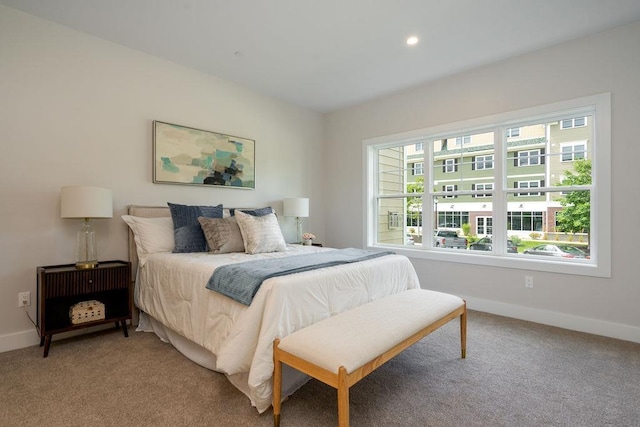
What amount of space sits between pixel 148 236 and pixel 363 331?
88.0 inches

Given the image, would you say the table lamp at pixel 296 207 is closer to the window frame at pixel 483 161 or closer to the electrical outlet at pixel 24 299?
the window frame at pixel 483 161

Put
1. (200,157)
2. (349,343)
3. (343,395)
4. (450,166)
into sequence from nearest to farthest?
(343,395) → (349,343) → (200,157) → (450,166)

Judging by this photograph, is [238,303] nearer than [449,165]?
Yes

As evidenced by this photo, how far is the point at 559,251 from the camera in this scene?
3.25m

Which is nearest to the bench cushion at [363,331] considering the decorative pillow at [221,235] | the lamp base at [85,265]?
the decorative pillow at [221,235]

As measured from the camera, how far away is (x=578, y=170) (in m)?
3.11

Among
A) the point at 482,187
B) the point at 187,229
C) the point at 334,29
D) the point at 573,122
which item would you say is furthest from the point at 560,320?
the point at 187,229

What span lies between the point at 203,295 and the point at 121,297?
127 cm

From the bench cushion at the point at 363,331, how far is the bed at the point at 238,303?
0.43 ft

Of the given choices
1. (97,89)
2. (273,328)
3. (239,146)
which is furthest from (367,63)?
(273,328)

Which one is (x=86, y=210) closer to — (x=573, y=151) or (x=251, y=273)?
(x=251, y=273)

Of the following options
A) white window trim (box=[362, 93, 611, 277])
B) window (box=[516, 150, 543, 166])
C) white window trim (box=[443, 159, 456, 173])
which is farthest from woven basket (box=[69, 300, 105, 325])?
window (box=[516, 150, 543, 166])

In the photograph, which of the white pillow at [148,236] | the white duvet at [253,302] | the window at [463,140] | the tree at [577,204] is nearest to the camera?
the white duvet at [253,302]

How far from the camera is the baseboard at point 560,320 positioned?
2.76 metres
